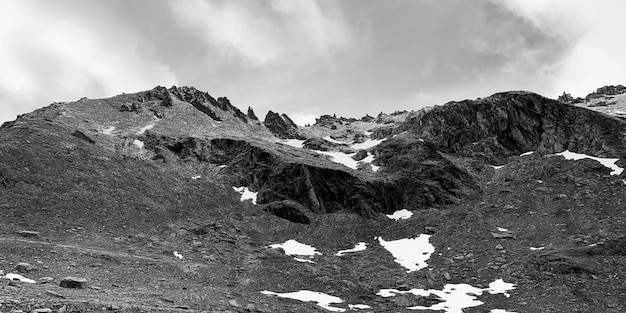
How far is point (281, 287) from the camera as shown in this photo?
32.2 m

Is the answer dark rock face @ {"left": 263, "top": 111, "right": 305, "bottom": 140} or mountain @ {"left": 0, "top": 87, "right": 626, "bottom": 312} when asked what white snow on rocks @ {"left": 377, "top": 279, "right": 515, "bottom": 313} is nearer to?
mountain @ {"left": 0, "top": 87, "right": 626, "bottom": 312}

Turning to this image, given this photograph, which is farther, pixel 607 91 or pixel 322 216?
pixel 607 91

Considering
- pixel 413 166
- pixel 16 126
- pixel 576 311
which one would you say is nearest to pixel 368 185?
pixel 413 166

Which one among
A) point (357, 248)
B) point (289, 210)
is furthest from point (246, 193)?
point (357, 248)

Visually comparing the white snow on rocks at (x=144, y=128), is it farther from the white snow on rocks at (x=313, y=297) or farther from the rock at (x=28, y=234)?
the white snow on rocks at (x=313, y=297)

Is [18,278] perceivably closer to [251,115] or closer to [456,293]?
[456,293]

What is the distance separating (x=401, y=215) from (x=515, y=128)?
3362 cm

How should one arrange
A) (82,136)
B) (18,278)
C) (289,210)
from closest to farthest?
(18,278)
(289,210)
(82,136)

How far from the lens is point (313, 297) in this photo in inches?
1217

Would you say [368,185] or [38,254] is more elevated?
[368,185]

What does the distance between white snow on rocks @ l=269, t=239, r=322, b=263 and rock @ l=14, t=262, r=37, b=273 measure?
2284 cm

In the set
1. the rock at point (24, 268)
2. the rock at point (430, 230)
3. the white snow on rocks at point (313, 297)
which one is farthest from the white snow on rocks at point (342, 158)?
the rock at point (24, 268)

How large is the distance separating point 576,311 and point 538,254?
960cm

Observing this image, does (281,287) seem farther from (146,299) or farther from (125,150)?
(125,150)
